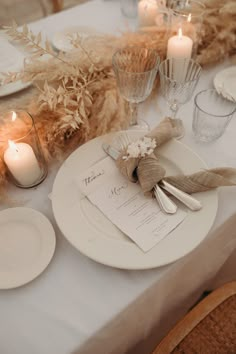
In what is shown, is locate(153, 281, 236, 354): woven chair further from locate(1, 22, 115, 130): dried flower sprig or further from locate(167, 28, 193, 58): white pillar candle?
locate(167, 28, 193, 58): white pillar candle

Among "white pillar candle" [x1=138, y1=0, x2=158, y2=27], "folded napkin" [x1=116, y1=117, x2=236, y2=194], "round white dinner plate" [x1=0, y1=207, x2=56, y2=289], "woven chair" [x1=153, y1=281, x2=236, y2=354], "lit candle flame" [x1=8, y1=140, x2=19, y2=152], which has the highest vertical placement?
"white pillar candle" [x1=138, y1=0, x2=158, y2=27]

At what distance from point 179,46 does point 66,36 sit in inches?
14.6

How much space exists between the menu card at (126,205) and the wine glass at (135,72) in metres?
0.16

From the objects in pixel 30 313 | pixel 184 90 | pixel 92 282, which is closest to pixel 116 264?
pixel 92 282

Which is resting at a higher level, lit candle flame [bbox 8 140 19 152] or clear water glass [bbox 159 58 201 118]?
clear water glass [bbox 159 58 201 118]

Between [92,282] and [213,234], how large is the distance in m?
0.26

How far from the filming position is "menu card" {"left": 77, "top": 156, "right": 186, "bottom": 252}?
0.54 meters

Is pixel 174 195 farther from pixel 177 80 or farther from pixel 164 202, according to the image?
pixel 177 80

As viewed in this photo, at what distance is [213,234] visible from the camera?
607 mm

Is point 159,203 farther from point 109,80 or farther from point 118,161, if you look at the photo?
point 109,80

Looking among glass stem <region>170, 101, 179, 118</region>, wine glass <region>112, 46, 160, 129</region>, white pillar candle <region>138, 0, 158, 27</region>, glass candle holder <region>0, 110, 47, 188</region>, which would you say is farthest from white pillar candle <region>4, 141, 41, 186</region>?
white pillar candle <region>138, 0, 158, 27</region>

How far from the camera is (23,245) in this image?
555 millimetres

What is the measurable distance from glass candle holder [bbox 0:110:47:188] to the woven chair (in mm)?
458

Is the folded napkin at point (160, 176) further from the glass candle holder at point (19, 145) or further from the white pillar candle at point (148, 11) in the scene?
the white pillar candle at point (148, 11)
